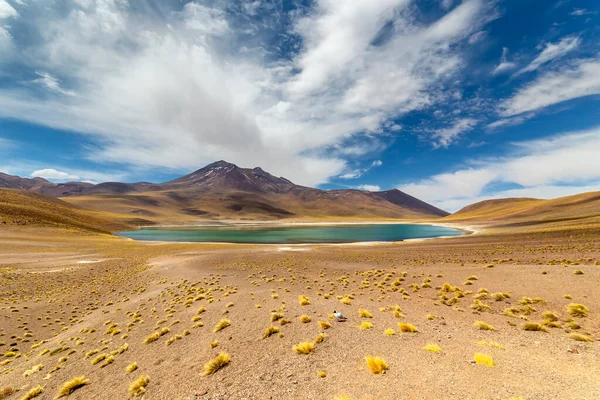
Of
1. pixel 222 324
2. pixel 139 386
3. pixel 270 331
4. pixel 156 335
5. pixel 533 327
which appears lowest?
pixel 156 335

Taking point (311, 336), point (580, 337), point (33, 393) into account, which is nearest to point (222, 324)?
point (311, 336)

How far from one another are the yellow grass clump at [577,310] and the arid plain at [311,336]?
81mm

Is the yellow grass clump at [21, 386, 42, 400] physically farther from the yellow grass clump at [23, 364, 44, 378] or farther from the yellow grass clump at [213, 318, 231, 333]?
the yellow grass clump at [213, 318, 231, 333]

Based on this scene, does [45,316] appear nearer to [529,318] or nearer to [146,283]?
[146,283]

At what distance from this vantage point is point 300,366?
850cm

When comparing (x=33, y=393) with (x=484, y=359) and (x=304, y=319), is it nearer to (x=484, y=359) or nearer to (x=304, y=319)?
(x=304, y=319)

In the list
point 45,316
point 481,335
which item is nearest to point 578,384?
point 481,335

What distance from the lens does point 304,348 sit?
9.34 metres

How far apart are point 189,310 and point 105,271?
22826mm

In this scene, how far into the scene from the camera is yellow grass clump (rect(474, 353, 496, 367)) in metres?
7.67

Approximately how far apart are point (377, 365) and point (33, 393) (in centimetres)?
1230

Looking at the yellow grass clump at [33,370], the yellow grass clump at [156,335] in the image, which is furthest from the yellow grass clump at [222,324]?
the yellow grass clump at [33,370]

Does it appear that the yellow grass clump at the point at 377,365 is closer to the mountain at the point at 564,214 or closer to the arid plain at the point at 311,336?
the arid plain at the point at 311,336

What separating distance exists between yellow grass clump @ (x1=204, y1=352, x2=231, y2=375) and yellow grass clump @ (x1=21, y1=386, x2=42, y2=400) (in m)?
6.58
